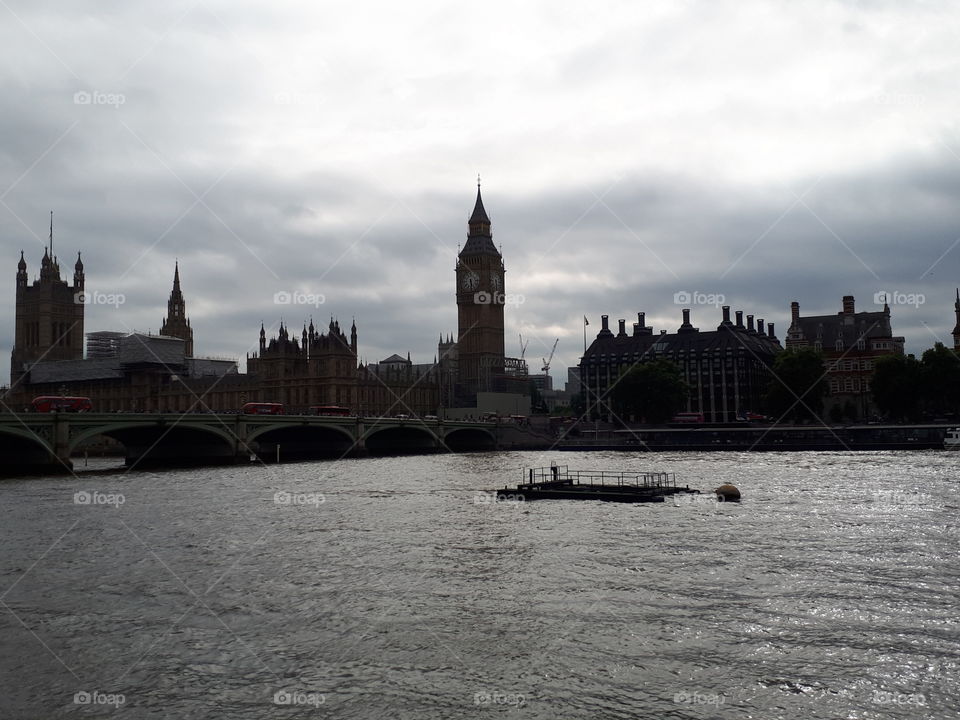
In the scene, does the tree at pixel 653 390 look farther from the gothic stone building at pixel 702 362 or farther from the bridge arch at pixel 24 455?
the bridge arch at pixel 24 455

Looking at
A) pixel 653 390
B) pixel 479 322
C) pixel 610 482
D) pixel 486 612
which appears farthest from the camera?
pixel 479 322

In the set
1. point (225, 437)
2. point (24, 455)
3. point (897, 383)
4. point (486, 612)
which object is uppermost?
point (897, 383)

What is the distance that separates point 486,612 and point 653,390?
4175 inches

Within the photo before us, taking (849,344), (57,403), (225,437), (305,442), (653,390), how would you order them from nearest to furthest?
(225,437) → (57,403) → (305,442) → (653,390) → (849,344)

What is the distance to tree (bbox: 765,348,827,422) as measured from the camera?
111m

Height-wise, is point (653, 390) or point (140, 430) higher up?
point (653, 390)

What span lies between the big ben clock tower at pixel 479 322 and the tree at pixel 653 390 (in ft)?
194

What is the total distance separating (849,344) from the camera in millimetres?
136750

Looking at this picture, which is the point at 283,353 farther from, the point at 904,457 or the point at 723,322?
the point at 904,457

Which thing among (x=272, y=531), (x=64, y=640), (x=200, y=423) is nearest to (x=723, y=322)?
(x=200, y=423)

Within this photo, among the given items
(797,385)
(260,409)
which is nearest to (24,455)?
(260,409)

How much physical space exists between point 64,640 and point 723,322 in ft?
480

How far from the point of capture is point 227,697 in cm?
1591

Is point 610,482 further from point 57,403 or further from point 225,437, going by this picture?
point 57,403
